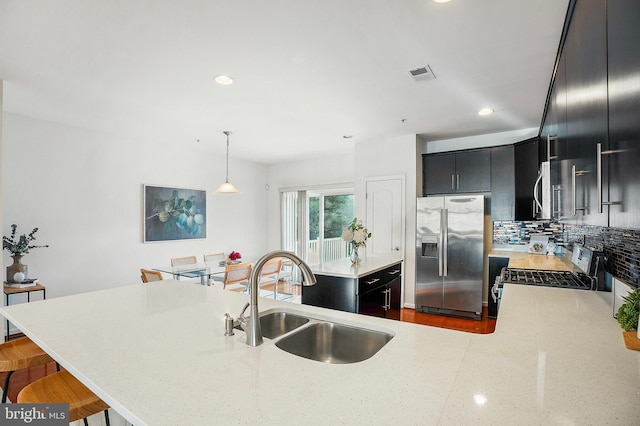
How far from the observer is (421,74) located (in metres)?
2.68

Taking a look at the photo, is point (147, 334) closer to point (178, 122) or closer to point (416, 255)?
point (178, 122)

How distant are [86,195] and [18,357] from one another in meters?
3.19

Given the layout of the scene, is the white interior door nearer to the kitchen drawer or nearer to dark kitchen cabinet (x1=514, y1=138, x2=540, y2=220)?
the kitchen drawer

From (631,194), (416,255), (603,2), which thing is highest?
(603,2)

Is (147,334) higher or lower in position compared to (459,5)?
lower

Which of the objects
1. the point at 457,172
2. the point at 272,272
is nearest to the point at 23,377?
the point at 272,272

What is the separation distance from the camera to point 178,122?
398cm

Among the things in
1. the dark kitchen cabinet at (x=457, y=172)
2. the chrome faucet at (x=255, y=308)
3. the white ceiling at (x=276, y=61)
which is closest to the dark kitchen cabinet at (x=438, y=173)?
the dark kitchen cabinet at (x=457, y=172)

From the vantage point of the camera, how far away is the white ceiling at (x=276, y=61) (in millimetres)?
1885

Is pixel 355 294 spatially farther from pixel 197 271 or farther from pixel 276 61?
pixel 197 271

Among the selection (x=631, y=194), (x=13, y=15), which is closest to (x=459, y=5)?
(x=631, y=194)

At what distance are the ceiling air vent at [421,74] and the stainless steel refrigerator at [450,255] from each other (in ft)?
6.55

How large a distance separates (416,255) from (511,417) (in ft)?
13.1

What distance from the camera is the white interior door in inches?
190
